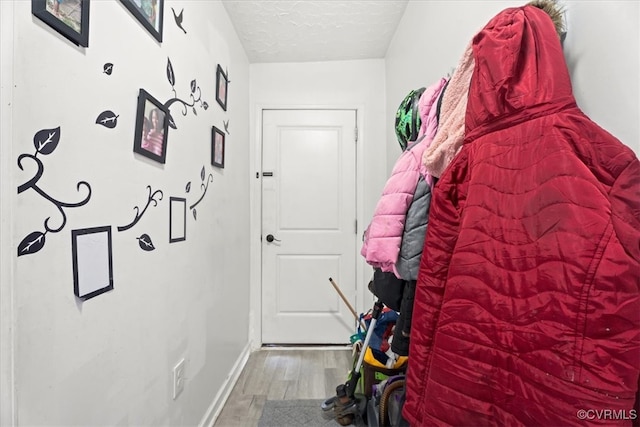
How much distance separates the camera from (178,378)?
3.84 feet

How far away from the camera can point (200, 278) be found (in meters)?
1.39

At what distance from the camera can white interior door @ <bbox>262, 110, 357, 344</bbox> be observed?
7.90 ft

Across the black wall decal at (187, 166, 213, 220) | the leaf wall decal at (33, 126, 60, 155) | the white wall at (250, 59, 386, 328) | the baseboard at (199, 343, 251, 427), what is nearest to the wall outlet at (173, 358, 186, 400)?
the baseboard at (199, 343, 251, 427)

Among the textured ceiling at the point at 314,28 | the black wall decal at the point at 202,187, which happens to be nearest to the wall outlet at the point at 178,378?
the black wall decal at the point at 202,187

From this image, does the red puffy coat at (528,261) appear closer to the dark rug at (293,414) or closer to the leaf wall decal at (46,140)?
the leaf wall decal at (46,140)

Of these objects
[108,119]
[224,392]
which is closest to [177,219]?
[108,119]

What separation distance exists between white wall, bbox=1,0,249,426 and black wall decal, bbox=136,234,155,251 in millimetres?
21

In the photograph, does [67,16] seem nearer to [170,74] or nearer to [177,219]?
[170,74]

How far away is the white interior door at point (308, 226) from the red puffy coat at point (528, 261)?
168 centimetres

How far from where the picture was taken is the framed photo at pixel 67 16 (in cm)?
60

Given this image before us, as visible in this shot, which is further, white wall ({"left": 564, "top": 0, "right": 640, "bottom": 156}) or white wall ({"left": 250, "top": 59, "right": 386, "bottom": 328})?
white wall ({"left": 250, "top": 59, "right": 386, "bottom": 328})

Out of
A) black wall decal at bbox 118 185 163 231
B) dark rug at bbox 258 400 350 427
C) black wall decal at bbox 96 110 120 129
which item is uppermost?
black wall decal at bbox 96 110 120 129

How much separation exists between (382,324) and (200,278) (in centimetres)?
99

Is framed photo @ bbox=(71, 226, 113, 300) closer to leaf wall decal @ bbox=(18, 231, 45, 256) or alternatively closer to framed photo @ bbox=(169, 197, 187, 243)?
leaf wall decal @ bbox=(18, 231, 45, 256)
